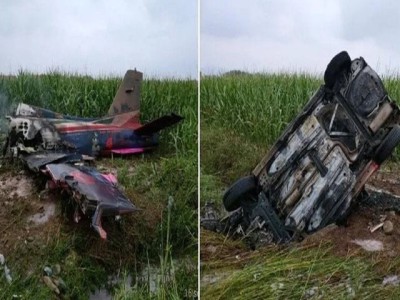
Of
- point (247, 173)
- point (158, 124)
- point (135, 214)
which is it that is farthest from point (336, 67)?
point (135, 214)

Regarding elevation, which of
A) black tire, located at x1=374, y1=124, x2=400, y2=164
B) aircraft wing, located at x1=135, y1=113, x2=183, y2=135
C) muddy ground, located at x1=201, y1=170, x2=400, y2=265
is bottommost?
muddy ground, located at x1=201, y1=170, x2=400, y2=265

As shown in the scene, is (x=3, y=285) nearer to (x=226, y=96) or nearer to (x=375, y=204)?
(x=226, y=96)

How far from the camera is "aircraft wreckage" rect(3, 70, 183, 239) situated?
8.41 feet

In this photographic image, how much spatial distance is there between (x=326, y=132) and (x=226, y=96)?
1.24 ft

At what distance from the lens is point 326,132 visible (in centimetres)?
255

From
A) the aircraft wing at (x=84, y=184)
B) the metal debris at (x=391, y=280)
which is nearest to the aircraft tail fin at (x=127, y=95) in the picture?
the aircraft wing at (x=84, y=184)

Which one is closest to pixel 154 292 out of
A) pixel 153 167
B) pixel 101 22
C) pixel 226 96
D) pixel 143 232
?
pixel 143 232

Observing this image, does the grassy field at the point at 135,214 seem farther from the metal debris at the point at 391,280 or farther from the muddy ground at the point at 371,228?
the metal debris at the point at 391,280

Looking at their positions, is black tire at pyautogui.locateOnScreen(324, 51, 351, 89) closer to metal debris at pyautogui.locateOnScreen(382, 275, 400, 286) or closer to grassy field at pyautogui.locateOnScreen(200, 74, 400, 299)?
grassy field at pyautogui.locateOnScreen(200, 74, 400, 299)

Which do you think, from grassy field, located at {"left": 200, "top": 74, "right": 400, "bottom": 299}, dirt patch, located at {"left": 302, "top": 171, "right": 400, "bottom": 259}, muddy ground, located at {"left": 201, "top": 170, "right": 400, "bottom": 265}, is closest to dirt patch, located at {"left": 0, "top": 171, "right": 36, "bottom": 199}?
grassy field, located at {"left": 200, "top": 74, "right": 400, "bottom": 299}

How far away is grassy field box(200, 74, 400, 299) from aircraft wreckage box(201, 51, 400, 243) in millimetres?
46

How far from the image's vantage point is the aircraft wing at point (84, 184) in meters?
2.54

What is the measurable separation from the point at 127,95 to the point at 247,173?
1.74 ft

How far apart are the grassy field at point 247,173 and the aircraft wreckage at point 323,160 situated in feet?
0.15
